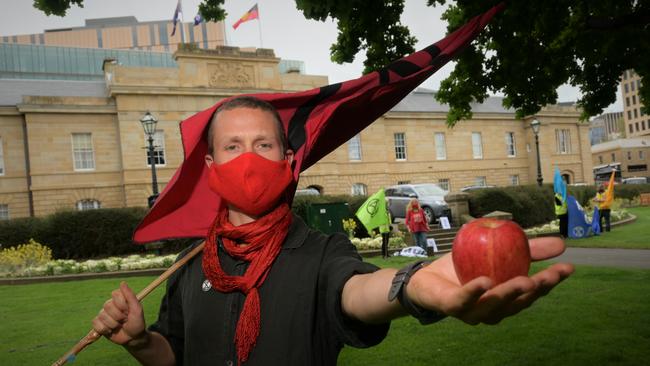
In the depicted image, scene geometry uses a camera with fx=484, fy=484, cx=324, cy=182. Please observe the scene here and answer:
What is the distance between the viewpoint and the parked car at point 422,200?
2231cm

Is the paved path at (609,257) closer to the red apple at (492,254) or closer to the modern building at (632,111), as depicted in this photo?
the red apple at (492,254)

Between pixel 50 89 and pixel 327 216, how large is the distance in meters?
27.5

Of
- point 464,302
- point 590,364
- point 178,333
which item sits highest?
point 464,302

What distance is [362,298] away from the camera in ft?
5.63

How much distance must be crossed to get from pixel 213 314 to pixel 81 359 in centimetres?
501

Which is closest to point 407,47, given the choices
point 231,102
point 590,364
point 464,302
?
point 590,364

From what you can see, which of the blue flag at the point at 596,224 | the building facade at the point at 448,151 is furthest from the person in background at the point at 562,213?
the building facade at the point at 448,151

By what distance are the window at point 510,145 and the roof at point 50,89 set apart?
34.6 m

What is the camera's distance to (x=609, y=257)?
1214cm

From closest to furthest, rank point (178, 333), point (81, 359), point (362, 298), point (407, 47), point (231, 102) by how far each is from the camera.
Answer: point (362, 298), point (231, 102), point (178, 333), point (81, 359), point (407, 47)

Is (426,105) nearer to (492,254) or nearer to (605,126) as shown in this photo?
(492,254)

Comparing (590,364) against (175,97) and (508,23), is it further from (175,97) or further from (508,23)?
(175,97)

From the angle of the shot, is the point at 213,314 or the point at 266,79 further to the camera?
the point at 266,79

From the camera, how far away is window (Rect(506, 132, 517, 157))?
148ft
